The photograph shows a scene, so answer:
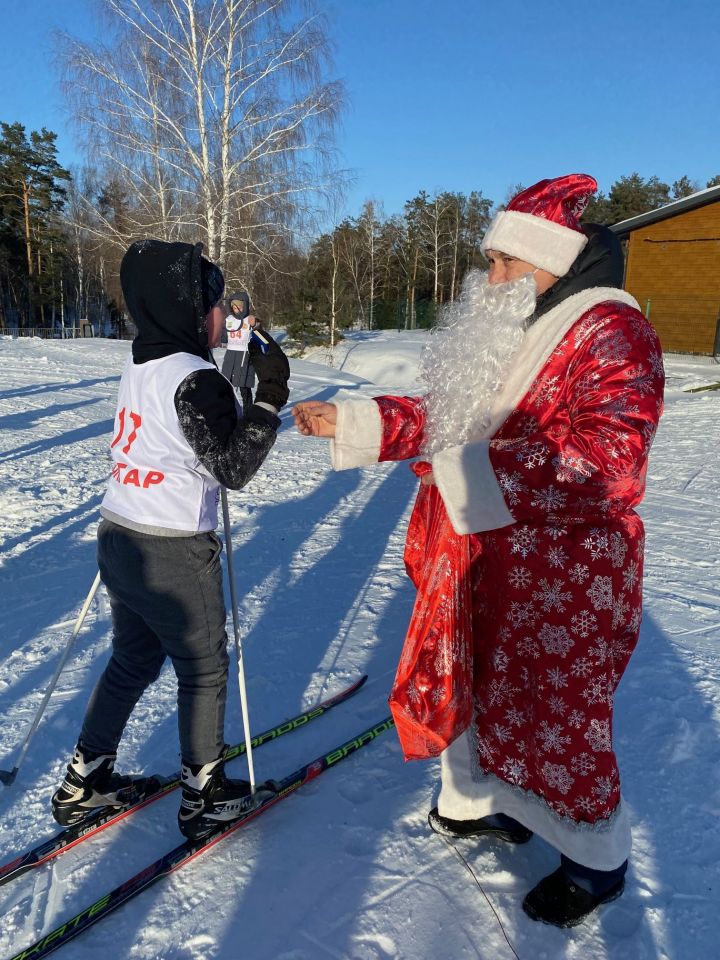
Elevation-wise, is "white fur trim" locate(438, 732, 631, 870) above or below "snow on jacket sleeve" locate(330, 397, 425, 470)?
below

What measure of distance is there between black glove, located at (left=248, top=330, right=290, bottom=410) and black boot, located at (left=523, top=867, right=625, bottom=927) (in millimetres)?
1664

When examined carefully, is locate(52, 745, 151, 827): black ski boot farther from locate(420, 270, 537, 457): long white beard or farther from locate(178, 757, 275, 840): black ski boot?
locate(420, 270, 537, 457): long white beard

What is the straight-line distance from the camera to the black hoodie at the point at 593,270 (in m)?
1.85

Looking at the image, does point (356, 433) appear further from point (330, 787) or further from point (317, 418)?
point (330, 787)

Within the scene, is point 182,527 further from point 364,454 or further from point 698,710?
point 698,710

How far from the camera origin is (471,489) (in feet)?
5.60

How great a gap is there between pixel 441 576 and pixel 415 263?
139 ft

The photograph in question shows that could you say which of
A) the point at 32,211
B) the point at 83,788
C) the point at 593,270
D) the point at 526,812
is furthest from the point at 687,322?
the point at 32,211

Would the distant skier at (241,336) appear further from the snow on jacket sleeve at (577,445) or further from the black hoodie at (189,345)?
the snow on jacket sleeve at (577,445)

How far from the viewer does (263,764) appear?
2656 mm

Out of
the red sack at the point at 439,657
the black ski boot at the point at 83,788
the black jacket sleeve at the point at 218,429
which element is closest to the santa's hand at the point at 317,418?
the black jacket sleeve at the point at 218,429

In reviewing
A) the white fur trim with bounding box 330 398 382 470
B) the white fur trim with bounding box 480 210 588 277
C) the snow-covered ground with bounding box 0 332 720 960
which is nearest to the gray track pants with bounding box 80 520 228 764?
the snow-covered ground with bounding box 0 332 720 960

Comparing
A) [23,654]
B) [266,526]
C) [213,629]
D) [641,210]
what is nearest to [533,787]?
[213,629]

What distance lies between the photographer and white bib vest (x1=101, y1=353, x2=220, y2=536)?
1.89 m
